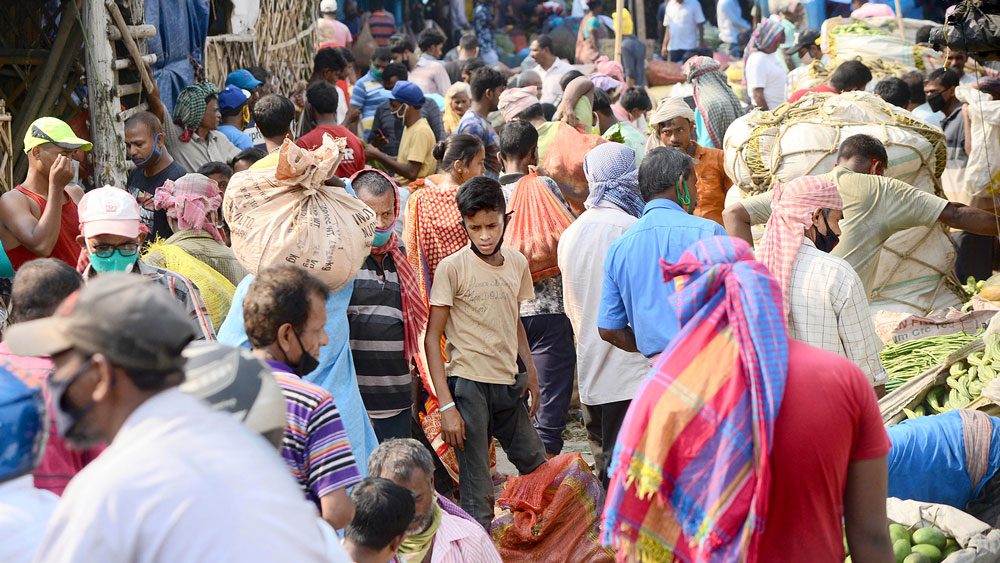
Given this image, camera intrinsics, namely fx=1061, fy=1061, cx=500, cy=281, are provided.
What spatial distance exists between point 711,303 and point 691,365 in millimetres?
165

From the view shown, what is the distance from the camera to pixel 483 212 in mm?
4594

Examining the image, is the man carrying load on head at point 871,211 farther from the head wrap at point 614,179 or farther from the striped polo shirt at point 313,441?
the striped polo shirt at point 313,441

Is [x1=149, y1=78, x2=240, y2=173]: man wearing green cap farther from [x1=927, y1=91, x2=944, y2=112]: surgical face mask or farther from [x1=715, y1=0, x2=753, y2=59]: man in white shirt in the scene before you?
[x1=715, y1=0, x2=753, y2=59]: man in white shirt

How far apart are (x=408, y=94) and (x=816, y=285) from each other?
5.00 m

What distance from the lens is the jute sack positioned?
3.89m

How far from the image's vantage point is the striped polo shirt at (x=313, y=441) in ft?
8.53

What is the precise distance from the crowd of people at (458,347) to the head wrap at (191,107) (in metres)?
0.03

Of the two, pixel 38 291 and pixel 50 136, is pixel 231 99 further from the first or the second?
pixel 38 291

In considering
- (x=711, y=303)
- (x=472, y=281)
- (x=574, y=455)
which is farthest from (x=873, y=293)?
(x=711, y=303)

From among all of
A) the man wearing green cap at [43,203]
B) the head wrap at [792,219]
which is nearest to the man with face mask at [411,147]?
the man wearing green cap at [43,203]

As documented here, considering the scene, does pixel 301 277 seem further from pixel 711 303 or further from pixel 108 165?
pixel 108 165

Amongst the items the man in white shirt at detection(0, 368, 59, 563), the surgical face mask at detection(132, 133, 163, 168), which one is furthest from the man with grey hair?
the surgical face mask at detection(132, 133, 163, 168)

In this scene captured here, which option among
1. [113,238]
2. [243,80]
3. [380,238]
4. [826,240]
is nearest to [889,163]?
[826,240]

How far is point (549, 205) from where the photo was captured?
577cm
